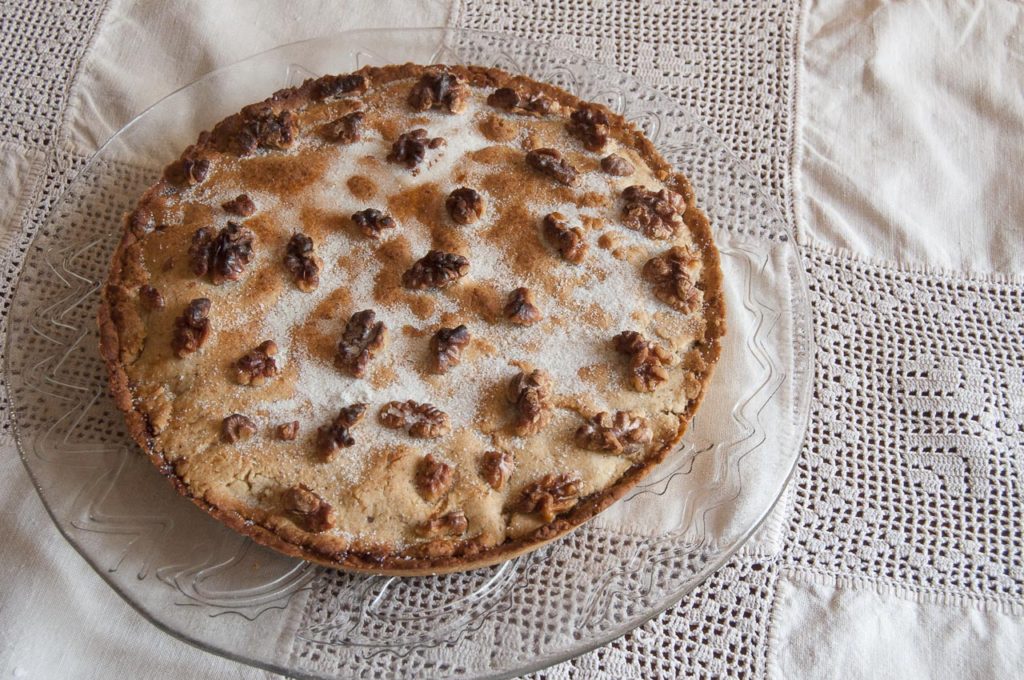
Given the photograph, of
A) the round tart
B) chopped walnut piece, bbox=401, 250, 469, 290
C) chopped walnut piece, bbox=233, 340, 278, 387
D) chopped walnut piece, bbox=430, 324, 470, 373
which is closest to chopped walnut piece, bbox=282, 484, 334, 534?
the round tart

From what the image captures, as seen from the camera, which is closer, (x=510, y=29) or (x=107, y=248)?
(x=107, y=248)

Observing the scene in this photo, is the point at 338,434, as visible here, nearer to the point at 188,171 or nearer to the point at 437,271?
the point at 437,271

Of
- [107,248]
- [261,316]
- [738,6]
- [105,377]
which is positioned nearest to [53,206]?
[107,248]

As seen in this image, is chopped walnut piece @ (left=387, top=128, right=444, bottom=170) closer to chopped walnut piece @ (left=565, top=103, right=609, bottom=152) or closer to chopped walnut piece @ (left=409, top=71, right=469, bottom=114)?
chopped walnut piece @ (left=409, top=71, right=469, bottom=114)

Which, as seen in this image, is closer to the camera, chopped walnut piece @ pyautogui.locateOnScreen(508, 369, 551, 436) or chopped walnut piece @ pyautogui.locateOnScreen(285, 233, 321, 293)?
chopped walnut piece @ pyautogui.locateOnScreen(508, 369, 551, 436)

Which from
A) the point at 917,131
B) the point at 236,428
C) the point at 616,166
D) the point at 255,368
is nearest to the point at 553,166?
the point at 616,166

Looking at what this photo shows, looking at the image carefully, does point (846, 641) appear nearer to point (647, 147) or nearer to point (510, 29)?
point (647, 147)

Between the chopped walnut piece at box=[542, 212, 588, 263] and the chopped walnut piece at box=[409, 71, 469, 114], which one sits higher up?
the chopped walnut piece at box=[409, 71, 469, 114]
